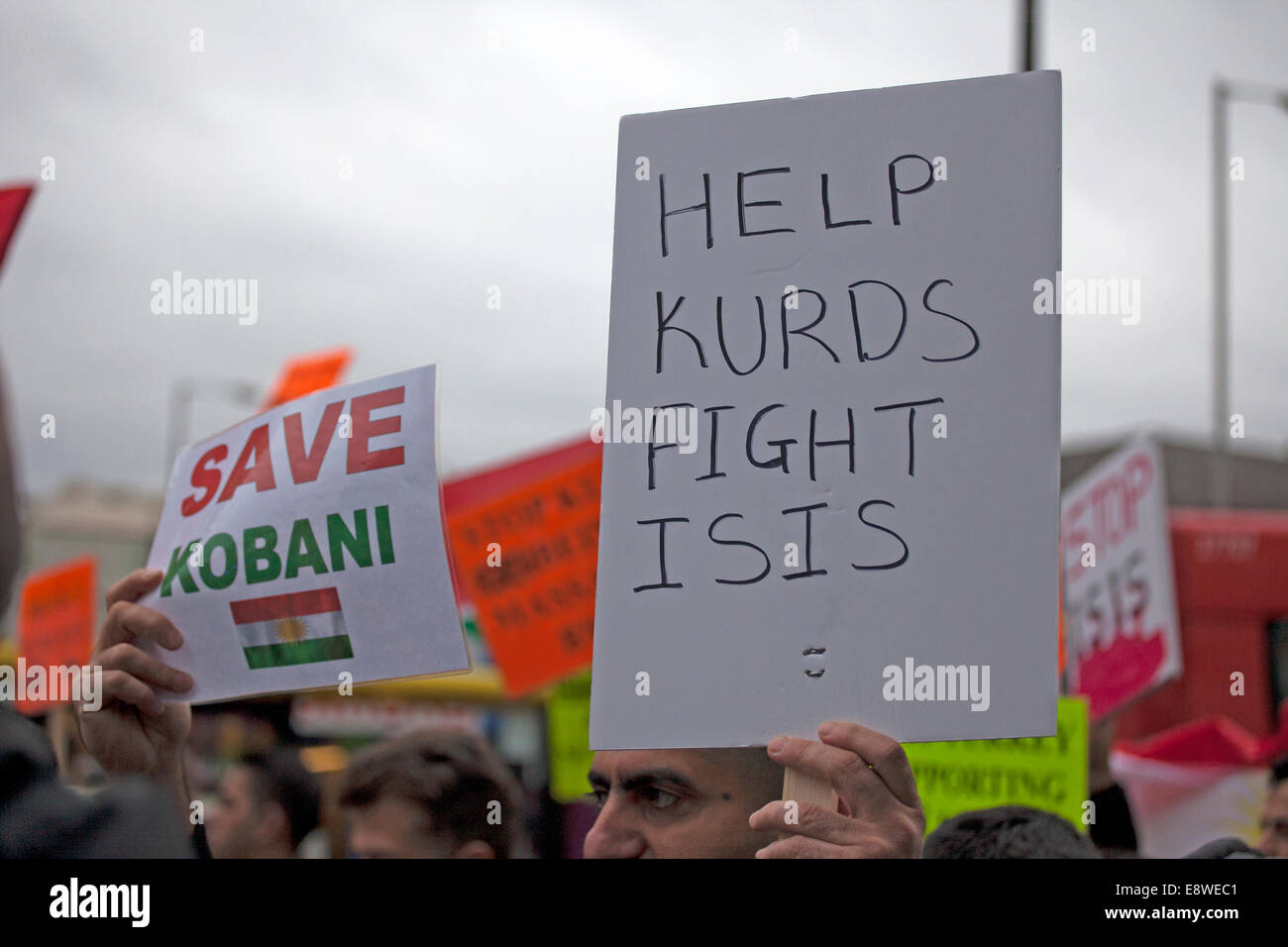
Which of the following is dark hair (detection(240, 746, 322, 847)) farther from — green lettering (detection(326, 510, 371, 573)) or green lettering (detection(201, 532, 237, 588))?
green lettering (detection(326, 510, 371, 573))

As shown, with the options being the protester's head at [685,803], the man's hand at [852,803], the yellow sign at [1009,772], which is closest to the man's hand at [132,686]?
the protester's head at [685,803]

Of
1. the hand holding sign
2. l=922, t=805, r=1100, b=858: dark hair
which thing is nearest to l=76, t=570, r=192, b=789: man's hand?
the hand holding sign

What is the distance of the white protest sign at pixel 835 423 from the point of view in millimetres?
1514

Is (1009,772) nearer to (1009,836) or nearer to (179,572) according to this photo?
(1009,836)

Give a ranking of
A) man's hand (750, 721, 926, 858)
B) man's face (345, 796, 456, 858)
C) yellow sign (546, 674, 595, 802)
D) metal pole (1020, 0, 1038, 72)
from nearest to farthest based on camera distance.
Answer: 1. man's hand (750, 721, 926, 858)
2. man's face (345, 796, 456, 858)
3. yellow sign (546, 674, 595, 802)
4. metal pole (1020, 0, 1038, 72)

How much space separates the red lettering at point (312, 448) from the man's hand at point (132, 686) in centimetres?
29

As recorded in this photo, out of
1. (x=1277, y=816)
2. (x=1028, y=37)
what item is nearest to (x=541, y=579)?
(x=1277, y=816)

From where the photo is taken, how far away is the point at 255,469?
196cm

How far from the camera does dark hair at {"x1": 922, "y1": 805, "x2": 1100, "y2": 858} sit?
7.32ft

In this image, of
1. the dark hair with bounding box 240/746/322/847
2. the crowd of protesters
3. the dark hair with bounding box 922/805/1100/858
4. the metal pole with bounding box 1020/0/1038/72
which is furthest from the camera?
the metal pole with bounding box 1020/0/1038/72

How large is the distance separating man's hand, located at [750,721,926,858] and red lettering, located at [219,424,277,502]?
0.93m

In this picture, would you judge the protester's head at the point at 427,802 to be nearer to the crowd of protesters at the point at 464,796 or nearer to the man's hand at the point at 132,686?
the crowd of protesters at the point at 464,796

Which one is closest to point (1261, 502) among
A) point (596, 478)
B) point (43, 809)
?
point (596, 478)

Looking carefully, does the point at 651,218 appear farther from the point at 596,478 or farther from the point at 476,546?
the point at 476,546
